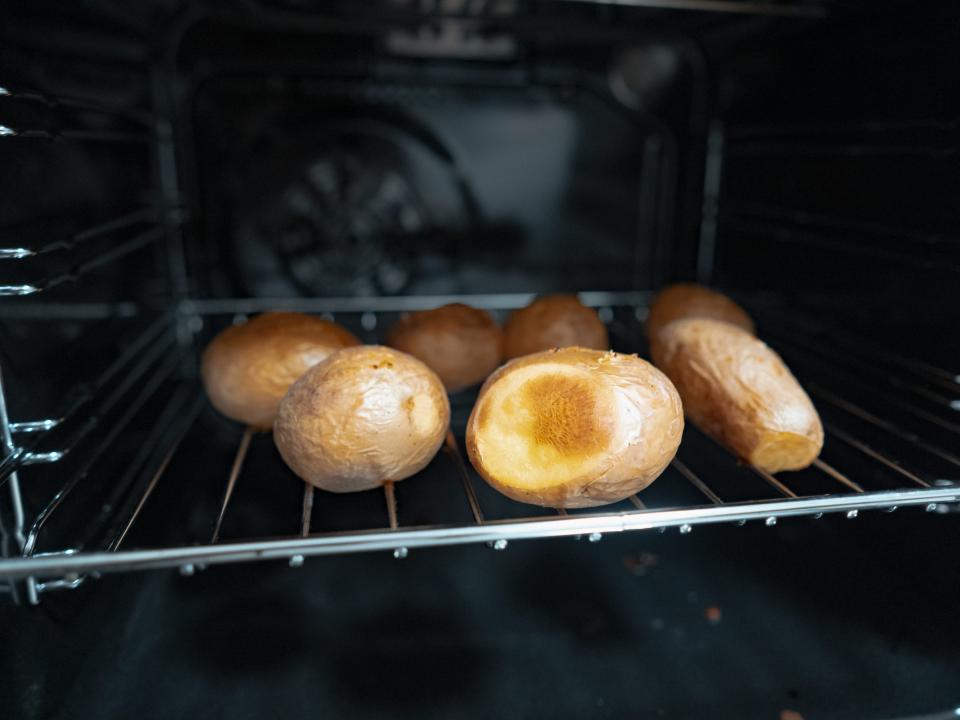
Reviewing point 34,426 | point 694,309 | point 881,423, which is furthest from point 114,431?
point 881,423

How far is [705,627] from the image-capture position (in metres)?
0.86

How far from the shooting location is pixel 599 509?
34.1 inches

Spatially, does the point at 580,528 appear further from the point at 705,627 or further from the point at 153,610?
the point at 153,610

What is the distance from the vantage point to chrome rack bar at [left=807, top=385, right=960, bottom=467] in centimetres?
76

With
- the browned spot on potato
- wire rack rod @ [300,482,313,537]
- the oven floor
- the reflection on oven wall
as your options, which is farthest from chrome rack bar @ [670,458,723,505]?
the reflection on oven wall

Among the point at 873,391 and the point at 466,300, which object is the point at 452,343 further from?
the point at 873,391

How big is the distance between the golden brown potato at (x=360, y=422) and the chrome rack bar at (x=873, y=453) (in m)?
0.43

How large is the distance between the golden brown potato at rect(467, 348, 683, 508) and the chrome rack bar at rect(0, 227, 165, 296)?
39 cm

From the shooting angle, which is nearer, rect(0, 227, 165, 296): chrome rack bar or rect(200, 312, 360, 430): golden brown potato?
rect(0, 227, 165, 296): chrome rack bar

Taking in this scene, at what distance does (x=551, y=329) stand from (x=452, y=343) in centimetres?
13

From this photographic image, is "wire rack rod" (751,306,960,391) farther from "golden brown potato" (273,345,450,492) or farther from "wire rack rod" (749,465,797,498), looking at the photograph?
"golden brown potato" (273,345,450,492)

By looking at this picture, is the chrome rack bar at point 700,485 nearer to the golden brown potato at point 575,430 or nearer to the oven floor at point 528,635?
the golden brown potato at point 575,430

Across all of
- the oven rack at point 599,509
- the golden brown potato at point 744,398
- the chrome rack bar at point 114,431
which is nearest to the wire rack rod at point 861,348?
the oven rack at point 599,509

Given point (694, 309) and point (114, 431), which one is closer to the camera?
point (114, 431)
